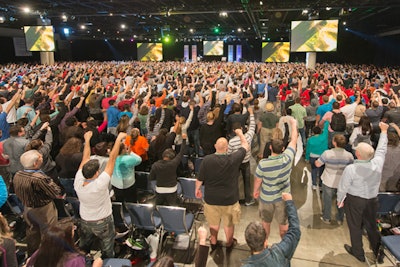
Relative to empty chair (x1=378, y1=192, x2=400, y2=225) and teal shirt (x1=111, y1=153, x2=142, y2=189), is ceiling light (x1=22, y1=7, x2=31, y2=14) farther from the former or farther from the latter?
empty chair (x1=378, y1=192, x2=400, y2=225)

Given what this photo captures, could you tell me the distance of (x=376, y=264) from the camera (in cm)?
353

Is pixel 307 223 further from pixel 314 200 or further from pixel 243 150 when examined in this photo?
pixel 243 150

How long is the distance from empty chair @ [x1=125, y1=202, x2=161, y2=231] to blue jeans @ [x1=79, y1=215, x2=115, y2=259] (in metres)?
0.40

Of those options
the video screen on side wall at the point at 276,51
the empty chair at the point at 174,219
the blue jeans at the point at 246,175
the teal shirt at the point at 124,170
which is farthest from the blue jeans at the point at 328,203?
the video screen on side wall at the point at 276,51

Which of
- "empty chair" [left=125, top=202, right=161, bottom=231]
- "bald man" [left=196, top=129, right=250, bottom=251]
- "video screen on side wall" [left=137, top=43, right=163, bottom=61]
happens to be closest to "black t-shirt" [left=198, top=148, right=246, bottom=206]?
"bald man" [left=196, top=129, right=250, bottom=251]

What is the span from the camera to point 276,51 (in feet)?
96.2

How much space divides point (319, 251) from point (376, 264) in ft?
2.13

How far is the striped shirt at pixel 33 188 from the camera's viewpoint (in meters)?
3.23

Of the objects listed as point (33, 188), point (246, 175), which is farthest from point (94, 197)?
point (246, 175)

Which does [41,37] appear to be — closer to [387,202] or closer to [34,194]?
[34,194]

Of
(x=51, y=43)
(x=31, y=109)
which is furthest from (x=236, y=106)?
(x=51, y=43)

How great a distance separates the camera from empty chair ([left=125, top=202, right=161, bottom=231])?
3.68 meters

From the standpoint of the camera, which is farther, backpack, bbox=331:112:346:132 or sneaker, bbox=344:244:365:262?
backpack, bbox=331:112:346:132

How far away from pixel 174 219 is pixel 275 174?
4.30ft
